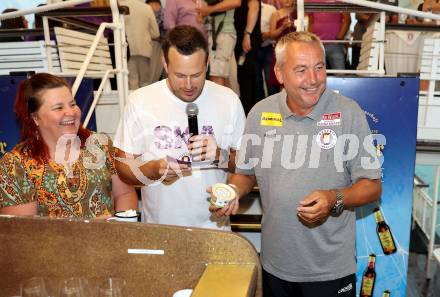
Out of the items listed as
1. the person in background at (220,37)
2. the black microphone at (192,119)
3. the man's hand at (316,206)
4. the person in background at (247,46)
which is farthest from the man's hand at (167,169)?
the person in background at (247,46)

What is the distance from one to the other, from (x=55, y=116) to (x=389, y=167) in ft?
6.94

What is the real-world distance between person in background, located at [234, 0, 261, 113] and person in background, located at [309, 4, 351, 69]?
0.68 m

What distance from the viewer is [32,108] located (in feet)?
6.93

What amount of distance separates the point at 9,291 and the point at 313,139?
50.3 inches

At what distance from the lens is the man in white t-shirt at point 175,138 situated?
205 centimetres

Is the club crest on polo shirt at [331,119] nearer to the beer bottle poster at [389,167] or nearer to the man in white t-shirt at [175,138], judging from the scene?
the man in white t-shirt at [175,138]

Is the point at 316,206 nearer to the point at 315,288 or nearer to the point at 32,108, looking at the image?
the point at 315,288

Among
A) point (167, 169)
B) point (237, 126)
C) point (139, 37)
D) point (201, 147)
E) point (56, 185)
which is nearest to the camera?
point (201, 147)

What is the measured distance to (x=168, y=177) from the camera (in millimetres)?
2006

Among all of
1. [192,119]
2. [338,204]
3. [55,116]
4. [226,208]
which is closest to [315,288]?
[338,204]

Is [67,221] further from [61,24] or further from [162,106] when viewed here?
[61,24]

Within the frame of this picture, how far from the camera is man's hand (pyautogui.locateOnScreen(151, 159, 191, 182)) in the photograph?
190 centimetres

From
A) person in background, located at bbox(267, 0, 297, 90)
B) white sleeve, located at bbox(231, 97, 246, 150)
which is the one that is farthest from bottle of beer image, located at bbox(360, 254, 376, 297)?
person in background, located at bbox(267, 0, 297, 90)

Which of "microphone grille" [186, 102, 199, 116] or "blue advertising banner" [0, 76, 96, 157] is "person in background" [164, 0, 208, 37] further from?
"microphone grille" [186, 102, 199, 116]
